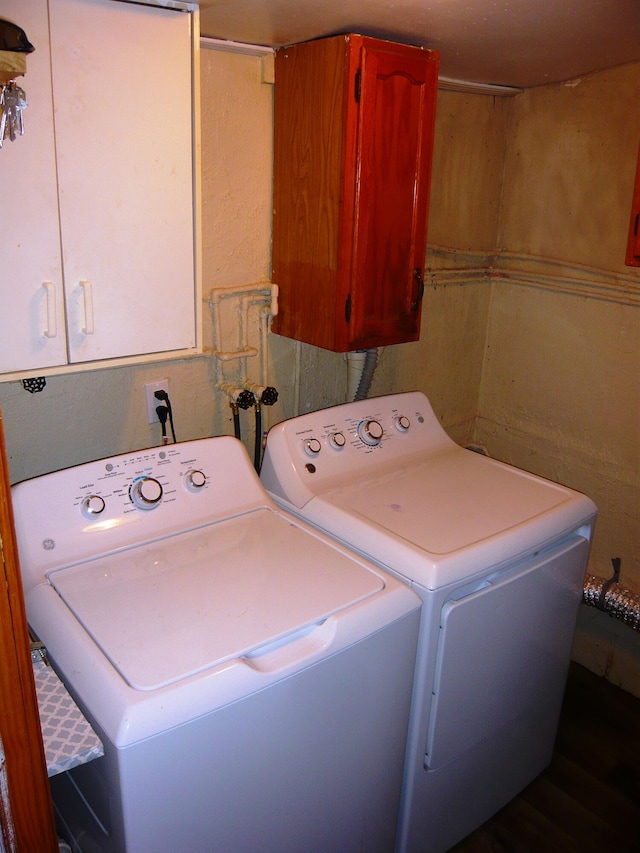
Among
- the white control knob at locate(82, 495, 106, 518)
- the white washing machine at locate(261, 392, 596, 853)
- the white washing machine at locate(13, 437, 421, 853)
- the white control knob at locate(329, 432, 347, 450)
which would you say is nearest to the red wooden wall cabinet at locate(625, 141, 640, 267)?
the white washing machine at locate(261, 392, 596, 853)

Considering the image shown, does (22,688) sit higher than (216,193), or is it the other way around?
(216,193)

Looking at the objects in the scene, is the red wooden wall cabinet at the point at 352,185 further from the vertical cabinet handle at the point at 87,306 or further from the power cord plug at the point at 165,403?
the vertical cabinet handle at the point at 87,306

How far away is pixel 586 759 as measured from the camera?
2.22 m

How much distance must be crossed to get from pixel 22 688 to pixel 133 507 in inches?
30.7

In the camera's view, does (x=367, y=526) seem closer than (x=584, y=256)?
Yes

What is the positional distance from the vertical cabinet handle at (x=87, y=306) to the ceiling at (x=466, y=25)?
63cm

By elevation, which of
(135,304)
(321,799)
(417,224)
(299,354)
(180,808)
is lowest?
(321,799)

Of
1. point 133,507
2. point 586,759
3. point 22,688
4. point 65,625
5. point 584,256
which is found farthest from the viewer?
point 584,256

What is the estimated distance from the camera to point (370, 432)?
79.4 inches

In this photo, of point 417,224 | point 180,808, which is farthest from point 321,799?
point 417,224

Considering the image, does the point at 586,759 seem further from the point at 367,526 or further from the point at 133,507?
the point at 133,507

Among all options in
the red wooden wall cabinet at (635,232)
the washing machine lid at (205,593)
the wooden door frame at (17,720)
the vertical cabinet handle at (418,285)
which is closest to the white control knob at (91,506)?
the washing machine lid at (205,593)

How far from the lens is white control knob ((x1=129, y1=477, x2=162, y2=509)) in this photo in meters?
1.61

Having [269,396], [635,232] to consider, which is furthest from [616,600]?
[269,396]
